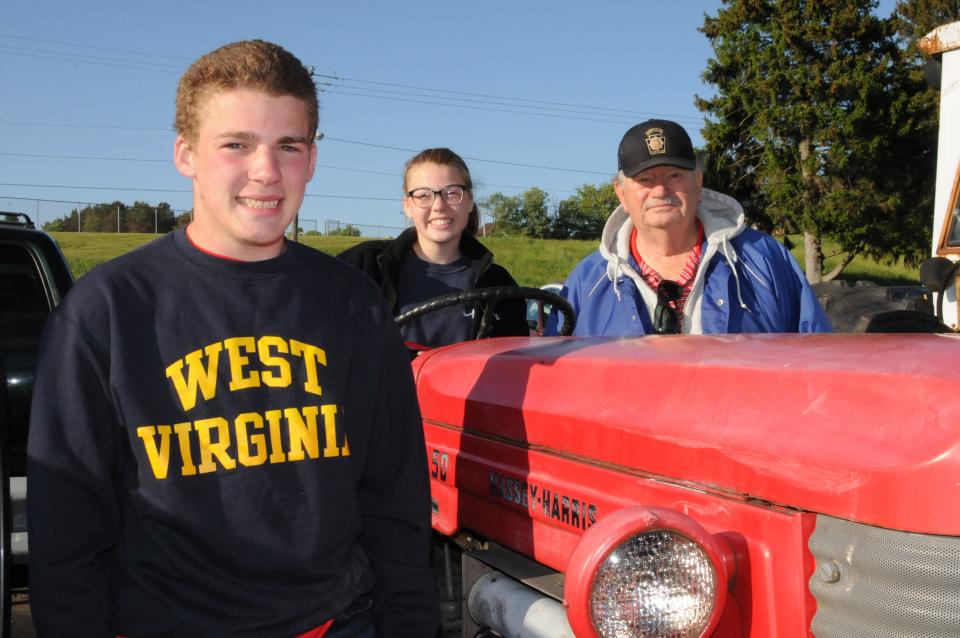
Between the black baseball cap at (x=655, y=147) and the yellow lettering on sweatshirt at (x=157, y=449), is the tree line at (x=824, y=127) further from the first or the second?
the yellow lettering on sweatshirt at (x=157, y=449)

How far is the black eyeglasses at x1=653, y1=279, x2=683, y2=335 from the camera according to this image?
2.74 metres

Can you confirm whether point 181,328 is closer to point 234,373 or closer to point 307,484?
point 234,373

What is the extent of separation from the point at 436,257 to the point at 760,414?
8.10 feet

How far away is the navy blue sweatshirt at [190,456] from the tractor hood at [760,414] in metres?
0.51

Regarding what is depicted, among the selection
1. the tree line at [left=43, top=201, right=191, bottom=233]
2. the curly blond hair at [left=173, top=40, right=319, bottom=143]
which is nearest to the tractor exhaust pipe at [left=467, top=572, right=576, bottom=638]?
the curly blond hair at [left=173, top=40, right=319, bottom=143]

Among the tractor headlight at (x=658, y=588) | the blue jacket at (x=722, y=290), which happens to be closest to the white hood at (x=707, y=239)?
the blue jacket at (x=722, y=290)

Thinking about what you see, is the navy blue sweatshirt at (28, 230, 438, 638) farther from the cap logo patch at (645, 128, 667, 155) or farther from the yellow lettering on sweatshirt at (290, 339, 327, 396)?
Answer: the cap logo patch at (645, 128, 667, 155)

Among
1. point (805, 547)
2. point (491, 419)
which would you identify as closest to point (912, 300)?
point (491, 419)

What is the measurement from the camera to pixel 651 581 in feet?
4.63

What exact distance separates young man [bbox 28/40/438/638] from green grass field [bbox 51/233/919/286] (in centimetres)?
3046

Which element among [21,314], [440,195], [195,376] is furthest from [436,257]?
[195,376]

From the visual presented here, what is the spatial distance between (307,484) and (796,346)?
3.07 ft

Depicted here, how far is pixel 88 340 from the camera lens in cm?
155

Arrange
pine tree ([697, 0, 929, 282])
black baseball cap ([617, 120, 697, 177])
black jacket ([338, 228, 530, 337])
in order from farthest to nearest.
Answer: pine tree ([697, 0, 929, 282]) < black jacket ([338, 228, 530, 337]) < black baseball cap ([617, 120, 697, 177])
